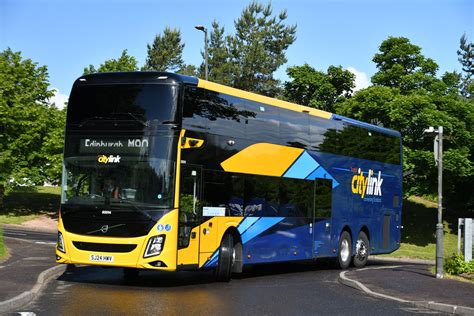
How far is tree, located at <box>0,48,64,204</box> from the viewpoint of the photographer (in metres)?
46.7

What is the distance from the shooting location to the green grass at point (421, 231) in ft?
133

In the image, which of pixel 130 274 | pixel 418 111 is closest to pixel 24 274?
pixel 130 274

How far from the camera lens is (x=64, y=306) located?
1163 cm

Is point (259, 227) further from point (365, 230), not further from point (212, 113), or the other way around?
point (365, 230)

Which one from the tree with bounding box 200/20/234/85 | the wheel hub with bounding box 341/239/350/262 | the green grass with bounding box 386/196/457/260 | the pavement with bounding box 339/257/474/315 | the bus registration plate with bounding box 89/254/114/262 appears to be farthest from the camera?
the tree with bounding box 200/20/234/85

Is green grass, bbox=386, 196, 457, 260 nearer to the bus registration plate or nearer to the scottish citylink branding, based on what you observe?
the scottish citylink branding

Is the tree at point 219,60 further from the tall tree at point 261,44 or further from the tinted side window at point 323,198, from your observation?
the tinted side window at point 323,198

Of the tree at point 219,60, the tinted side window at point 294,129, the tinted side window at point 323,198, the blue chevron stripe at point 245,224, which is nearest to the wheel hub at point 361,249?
the tinted side window at point 323,198

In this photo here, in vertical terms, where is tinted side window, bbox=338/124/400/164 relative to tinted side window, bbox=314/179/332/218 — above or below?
Answer: above

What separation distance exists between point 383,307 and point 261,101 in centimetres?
666

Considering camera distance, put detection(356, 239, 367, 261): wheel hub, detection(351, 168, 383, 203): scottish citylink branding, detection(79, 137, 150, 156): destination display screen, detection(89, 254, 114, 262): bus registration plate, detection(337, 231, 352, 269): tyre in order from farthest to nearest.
A: detection(356, 239, 367, 261): wheel hub < detection(351, 168, 383, 203): scottish citylink branding < detection(337, 231, 352, 269): tyre < detection(79, 137, 150, 156): destination display screen < detection(89, 254, 114, 262): bus registration plate

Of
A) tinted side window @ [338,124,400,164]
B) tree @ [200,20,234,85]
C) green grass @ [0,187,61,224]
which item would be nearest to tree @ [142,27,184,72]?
tree @ [200,20,234,85]

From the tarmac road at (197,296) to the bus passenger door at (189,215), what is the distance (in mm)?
680

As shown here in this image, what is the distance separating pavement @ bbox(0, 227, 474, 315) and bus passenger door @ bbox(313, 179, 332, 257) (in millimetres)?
1412
